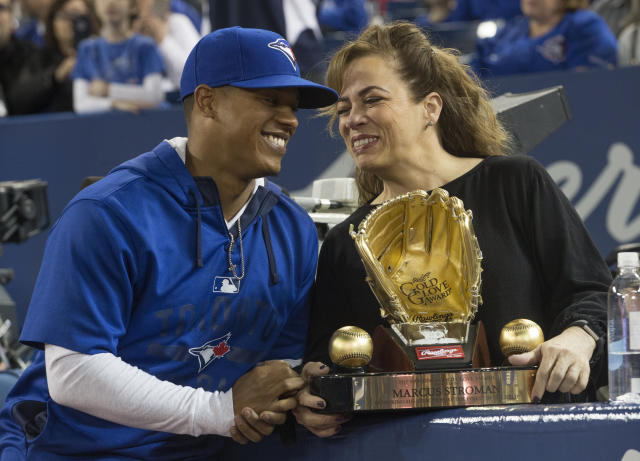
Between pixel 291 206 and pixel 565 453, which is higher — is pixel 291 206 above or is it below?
above

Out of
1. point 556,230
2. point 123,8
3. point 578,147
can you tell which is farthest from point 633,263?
point 123,8

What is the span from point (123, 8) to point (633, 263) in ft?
12.6

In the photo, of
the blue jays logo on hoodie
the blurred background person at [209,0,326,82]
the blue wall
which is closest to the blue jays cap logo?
the blue jays logo on hoodie

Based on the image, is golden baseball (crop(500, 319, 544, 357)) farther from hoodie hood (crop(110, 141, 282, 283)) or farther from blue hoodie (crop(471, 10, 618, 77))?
blue hoodie (crop(471, 10, 618, 77))

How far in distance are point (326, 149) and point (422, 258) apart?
7.89ft

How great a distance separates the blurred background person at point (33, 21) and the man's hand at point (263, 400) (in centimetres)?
505

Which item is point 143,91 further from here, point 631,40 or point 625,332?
point 625,332

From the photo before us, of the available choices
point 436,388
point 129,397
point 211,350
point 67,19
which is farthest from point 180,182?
point 67,19

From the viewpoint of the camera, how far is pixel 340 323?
214 centimetres

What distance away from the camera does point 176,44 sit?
16.8 ft

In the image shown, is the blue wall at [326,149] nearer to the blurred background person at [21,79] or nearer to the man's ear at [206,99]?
the blurred background person at [21,79]

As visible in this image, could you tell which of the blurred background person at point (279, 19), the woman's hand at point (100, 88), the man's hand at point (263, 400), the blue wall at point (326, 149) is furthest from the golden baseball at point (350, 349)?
the woman's hand at point (100, 88)

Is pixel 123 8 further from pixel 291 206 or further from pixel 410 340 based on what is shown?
pixel 410 340

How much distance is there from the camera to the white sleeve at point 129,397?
1.70 metres
